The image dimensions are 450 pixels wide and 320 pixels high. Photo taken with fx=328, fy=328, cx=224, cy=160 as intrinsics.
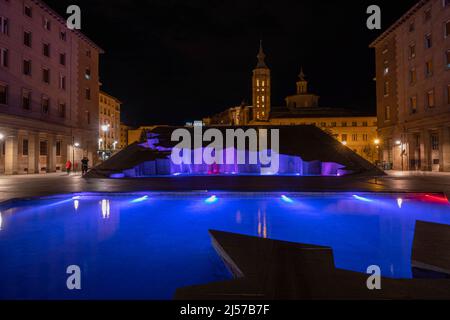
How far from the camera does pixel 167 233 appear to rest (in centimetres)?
907

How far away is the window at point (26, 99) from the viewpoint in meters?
32.8

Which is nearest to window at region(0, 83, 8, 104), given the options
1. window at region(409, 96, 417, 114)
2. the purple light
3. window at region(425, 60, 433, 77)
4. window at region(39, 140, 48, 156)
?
window at region(39, 140, 48, 156)

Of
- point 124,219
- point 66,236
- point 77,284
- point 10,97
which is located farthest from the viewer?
point 10,97

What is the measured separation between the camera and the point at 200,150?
33000mm

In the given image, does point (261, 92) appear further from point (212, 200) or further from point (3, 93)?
point (212, 200)

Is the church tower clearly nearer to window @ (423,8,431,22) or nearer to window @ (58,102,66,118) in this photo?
window @ (423,8,431,22)

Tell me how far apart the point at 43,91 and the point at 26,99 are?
117 inches

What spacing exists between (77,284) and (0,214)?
7907 millimetres

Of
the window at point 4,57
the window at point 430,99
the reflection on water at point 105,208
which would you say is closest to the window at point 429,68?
the window at point 430,99

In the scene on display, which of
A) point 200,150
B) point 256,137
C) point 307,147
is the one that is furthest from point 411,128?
point 200,150

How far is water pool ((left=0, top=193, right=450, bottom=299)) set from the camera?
18.3ft

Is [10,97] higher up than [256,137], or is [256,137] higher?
[10,97]

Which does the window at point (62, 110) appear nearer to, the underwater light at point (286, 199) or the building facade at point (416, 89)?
the underwater light at point (286, 199)
